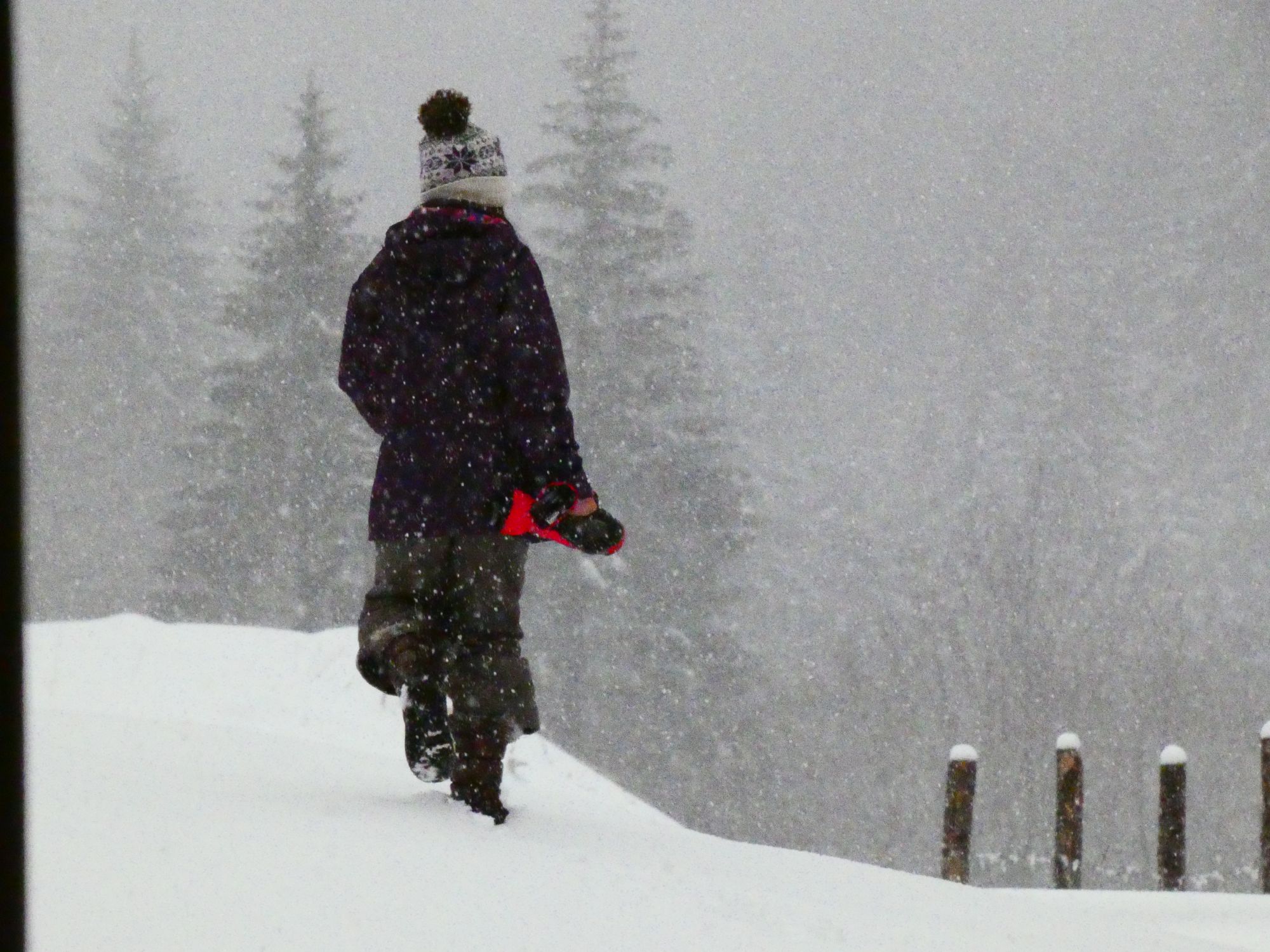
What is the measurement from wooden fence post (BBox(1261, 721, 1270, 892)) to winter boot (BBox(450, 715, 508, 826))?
721cm

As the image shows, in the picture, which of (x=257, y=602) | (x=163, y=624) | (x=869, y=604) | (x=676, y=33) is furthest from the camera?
(x=676, y=33)

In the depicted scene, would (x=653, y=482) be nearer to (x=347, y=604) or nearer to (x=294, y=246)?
(x=347, y=604)

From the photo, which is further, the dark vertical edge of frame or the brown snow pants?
the brown snow pants

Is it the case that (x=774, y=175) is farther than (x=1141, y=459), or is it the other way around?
(x=774, y=175)

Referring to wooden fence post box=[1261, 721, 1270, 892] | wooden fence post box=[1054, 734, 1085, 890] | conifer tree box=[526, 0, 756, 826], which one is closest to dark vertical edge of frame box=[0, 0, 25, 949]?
wooden fence post box=[1261, 721, 1270, 892]

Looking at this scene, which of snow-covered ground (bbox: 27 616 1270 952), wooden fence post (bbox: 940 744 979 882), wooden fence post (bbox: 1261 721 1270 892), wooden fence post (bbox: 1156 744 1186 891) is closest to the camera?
snow-covered ground (bbox: 27 616 1270 952)

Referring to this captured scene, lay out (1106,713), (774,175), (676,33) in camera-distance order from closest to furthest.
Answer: (1106,713) < (774,175) < (676,33)

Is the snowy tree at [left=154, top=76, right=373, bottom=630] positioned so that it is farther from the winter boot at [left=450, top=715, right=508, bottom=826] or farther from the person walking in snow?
the winter boot at [left=450, top=715, right=508, bottom=826]

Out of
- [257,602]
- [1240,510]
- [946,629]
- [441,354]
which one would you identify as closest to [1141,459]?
[1240,510]

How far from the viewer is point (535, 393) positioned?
13.9 ft

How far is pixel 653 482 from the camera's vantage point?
27172 mm

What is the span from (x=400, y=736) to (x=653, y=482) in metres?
18.9

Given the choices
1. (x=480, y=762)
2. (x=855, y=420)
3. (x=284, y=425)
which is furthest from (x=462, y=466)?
(x=855, y=420)

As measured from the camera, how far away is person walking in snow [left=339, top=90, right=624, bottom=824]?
166 inches
